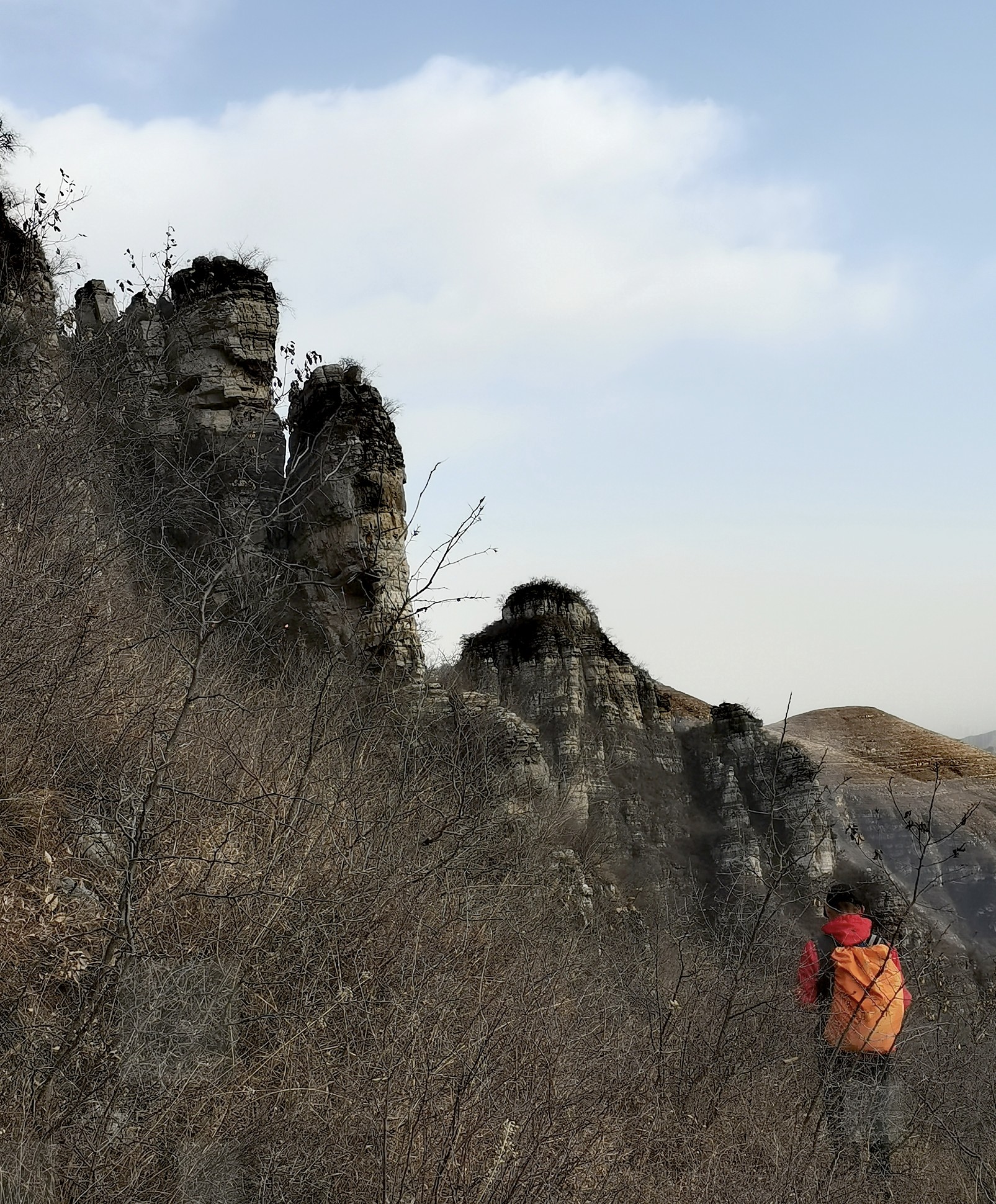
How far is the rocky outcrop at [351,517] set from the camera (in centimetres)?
1095

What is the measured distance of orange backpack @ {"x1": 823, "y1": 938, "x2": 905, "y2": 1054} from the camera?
14.4 feet

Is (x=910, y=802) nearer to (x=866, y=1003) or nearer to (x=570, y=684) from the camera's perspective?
(x=570, y=684)

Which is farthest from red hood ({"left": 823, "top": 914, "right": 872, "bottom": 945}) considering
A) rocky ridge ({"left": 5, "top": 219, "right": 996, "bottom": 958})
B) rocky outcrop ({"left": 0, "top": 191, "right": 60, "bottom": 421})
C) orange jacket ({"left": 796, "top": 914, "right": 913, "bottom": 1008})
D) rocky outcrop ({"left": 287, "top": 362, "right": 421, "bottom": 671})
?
rocky outcrop ({"left": 0, "top": 191, "right": 60, "bottom": 421})

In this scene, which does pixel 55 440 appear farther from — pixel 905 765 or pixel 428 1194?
pixel 905 765

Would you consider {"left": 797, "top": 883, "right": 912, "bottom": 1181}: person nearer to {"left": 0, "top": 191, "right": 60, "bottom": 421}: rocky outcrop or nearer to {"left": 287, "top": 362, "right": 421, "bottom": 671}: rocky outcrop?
{"left": 287, "top": 362, "right": 421, "bottom": 671}: rocky outcrop

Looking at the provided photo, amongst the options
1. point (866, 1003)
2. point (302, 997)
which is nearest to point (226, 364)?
point (302, 997)

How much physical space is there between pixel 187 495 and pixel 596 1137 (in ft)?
27.7

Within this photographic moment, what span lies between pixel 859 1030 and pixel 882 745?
1230 inches

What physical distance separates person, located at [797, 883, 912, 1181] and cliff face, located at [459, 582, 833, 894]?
1004cm

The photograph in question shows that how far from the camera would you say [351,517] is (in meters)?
11.3

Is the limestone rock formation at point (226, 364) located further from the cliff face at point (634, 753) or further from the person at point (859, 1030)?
the person at point (859, 1030)

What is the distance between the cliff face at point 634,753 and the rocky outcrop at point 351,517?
4.56 m

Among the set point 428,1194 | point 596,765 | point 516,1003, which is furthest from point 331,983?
point 596,765

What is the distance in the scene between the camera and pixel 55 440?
7.92m
